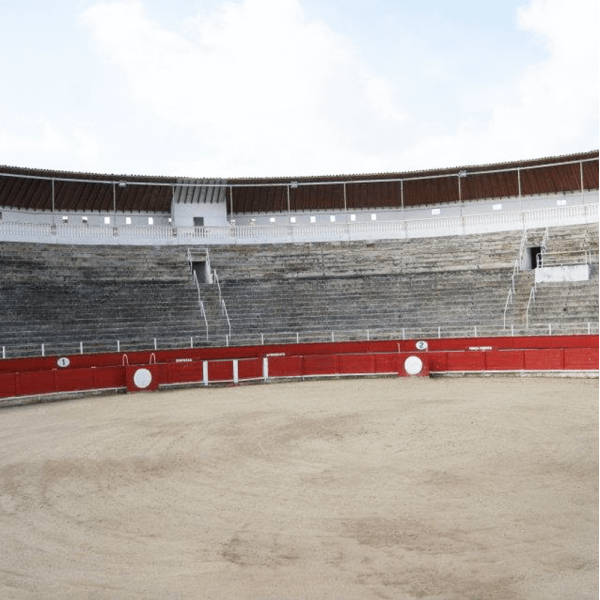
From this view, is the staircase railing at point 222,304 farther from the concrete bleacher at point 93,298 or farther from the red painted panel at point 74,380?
the red painted panel at point 74,380

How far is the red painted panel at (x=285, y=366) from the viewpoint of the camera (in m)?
24.6

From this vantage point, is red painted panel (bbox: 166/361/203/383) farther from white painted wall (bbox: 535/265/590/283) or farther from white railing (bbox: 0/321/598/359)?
white painted wall (bbox: 535/265/590/283)

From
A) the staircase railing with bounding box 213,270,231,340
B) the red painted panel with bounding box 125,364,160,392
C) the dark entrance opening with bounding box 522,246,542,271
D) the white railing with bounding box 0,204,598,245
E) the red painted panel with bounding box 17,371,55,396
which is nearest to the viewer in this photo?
the red painted panel with bounding box 17,371,55,396

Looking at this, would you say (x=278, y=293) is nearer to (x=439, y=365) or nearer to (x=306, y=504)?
(x=439, y=365)

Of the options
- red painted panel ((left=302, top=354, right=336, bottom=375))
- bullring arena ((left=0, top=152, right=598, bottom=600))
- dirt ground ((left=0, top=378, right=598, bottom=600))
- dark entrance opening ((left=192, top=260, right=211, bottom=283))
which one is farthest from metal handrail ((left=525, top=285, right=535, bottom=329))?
dark entrance opening ((left=192, top=260, right=211, bottom=283))

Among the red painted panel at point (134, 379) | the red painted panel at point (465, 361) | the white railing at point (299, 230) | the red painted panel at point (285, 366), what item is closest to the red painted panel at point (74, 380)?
the red painted panel at point (134, 379)

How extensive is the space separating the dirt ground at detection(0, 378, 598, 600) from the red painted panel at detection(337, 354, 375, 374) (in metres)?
7.86

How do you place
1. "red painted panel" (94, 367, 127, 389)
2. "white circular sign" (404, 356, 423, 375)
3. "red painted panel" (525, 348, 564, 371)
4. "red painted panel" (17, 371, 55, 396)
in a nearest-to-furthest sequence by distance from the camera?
"red painted panel" (17, 371, 55, 396) < "red painted panel" (94, 367, 127, 389) < "red painted panel" (525, 348, 564, 371) < "white circular sign" (404, 356, 423, 375)

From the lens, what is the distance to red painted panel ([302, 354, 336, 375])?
24797 mm

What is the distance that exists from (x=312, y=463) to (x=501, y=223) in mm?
28745

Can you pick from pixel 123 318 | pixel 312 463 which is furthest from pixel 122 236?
pixel 312 463

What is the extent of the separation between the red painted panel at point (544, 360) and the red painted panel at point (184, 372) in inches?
499

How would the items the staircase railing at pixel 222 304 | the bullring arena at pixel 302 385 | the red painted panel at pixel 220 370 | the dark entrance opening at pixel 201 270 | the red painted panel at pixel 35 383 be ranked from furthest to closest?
the dark entrance opening at pixel 201 270 < the staircase railing at pixel 222 304 < the red painted panel at pixel 220 370 < the red painted panel at pixel 35 383 < the bullring arena at pixel 302 385

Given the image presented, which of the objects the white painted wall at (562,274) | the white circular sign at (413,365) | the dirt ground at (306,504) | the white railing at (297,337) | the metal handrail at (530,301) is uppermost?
the white painted wall at (562,274)
